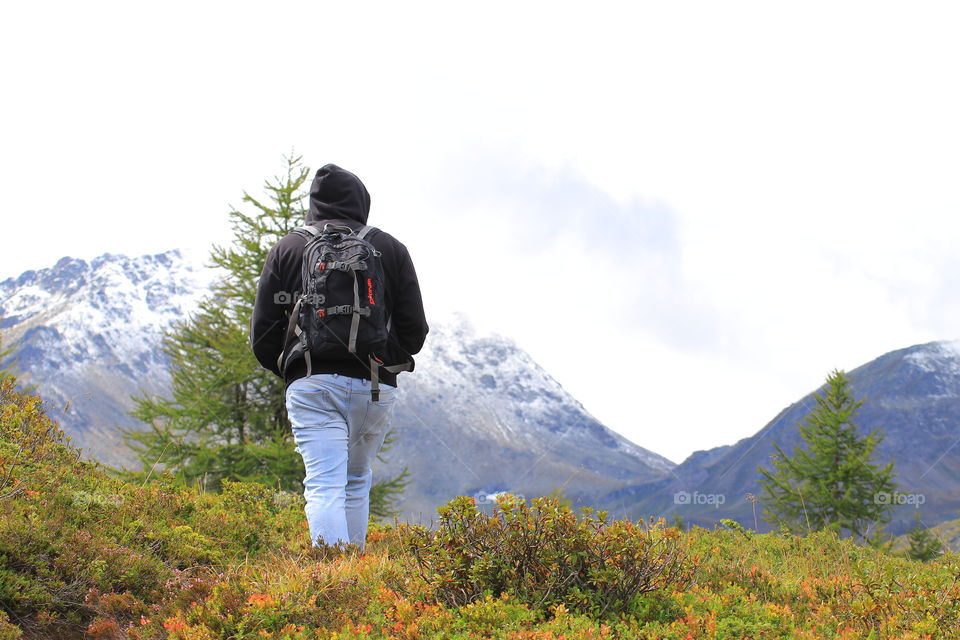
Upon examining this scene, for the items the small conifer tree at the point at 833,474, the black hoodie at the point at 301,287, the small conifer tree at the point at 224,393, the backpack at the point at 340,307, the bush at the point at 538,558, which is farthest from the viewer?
the small conifer tree at the point at 833,474

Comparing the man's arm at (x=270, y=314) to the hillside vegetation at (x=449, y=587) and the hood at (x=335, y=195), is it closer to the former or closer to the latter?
the hood at (x=335, y=195)

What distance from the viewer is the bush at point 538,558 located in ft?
13.7

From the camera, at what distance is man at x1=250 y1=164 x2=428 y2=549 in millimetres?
5203

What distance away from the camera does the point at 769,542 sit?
7.32 m

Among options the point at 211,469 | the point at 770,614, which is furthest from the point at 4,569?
the point at 211,469

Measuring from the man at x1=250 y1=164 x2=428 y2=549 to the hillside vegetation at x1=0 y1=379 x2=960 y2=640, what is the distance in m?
0.41

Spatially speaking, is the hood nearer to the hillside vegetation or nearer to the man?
the man

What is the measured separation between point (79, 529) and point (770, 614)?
473 centimetres

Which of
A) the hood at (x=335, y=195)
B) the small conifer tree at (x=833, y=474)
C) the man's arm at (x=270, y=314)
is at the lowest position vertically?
the small conifer tree at (x=833, y=474)

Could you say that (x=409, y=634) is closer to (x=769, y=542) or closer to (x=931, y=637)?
(x=931, y=637)

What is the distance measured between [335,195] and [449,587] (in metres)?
3.08

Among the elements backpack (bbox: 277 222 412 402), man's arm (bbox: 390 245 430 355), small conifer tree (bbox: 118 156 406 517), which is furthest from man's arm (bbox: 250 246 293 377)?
small conifer tree (bbox: 118 156 406 517)

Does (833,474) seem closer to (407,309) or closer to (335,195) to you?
(407,309)

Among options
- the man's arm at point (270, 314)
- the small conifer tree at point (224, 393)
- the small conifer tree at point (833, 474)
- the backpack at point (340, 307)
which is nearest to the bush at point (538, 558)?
the backpack at point (340, 307)
